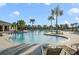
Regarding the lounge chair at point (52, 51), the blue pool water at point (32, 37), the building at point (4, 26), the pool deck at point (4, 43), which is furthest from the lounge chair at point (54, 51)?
the building at point (4, 26)

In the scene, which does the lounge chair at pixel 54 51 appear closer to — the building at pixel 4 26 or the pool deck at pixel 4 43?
the pool deck at pixel 4 43

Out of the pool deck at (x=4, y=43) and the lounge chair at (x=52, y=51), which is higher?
the pool deck at (x=4, y=43)

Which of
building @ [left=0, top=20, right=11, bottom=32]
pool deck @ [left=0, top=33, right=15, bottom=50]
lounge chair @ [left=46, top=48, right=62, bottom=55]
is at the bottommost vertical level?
lounge chair @ [left=46, top=48, right=62, bottom=55]

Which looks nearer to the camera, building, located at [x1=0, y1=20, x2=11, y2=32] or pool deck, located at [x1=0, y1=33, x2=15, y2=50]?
pool deck, located at [x1=0, y1=33, x2=15, y2=50]

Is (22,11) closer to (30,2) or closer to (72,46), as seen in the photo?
(30,2)

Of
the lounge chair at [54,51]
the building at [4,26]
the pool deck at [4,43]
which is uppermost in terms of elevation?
the building at [4,26]

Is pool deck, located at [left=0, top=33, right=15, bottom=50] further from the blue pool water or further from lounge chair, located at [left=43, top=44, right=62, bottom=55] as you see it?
lounge chair, located at [left=43, top=44, right=62, bottom=55]

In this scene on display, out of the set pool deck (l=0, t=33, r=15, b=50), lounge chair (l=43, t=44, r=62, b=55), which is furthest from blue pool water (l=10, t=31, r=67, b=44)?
lounge chair (l=43, t=44, r=62, b=55)

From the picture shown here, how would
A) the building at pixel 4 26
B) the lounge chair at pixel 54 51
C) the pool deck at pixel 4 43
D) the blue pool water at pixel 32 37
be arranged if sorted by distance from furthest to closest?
the blue pool water at pixel 32 37 < the building at pixel 4 26 < the pool deck at pixel 4 43 < the lounge chair at pixel 54 51

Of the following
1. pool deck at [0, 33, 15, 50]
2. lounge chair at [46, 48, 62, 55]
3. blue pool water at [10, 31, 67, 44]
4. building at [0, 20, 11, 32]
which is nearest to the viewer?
lounge chair at [46, 48, 62, 55]

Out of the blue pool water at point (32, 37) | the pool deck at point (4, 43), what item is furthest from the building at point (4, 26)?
the blue pool water at point (32, 37)

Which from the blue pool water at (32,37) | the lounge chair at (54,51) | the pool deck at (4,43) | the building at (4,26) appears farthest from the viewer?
the blue pool water at (32,37)

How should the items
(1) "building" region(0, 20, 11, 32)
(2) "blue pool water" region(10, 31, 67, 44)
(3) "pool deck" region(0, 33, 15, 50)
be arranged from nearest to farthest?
(3) "pool deck" region(0, 33, 15, 50)
(1) "building" region(0, 20, 11, 32)
(2) "blue pool water" region(10, 31, 67, 44)

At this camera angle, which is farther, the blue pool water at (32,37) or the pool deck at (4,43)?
the blue pool water at (32,37)
